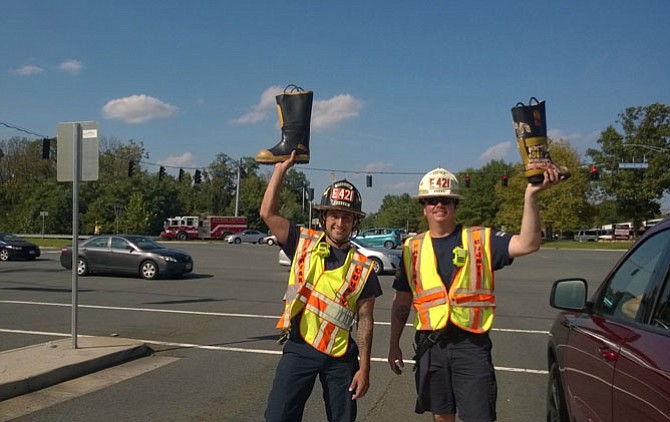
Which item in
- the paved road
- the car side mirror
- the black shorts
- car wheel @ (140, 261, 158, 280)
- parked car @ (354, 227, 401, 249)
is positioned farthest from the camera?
parked car @ (354, 227, 401, 249)

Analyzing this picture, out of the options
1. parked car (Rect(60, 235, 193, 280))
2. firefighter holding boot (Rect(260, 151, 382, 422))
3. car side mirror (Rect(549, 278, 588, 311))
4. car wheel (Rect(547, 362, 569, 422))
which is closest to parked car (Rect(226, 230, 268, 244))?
parked car (Rect(60, 235, 193, 280))

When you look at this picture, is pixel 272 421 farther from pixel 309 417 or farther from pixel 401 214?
pixel 401 214

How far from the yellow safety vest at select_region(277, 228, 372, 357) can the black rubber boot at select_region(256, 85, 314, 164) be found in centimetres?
54

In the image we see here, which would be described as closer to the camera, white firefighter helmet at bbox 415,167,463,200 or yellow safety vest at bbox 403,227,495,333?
yellow safety vest at bbox 403,227,495,333

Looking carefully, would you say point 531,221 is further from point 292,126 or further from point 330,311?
point 292,126

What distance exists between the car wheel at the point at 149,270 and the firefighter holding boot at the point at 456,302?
16.5 meters

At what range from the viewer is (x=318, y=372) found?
343 centimetres

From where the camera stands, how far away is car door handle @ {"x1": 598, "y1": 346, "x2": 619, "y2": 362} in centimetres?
272

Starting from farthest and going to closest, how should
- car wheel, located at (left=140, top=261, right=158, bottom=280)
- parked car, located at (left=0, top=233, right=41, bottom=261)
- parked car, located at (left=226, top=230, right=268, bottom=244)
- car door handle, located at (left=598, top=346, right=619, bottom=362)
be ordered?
parked car, located at (left=226, top=230, right=268, bottom=244) < parked car, located at (left=0, top=233, right=41, bottom=261) < car wheel, located at (left=140, top=261, right=158, bottom=280) < car door handle, located at (left=598, top=346, right=619, bottom=362)

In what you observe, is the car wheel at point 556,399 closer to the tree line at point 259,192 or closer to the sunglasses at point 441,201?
the sunglasses at point 441,201

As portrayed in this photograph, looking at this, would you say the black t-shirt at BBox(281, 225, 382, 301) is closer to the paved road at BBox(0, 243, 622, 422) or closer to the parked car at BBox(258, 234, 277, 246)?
the paved road at BBox(0, 243, 622, 422)

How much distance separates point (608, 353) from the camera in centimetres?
284

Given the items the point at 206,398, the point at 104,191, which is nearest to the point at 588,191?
the point at 104,191

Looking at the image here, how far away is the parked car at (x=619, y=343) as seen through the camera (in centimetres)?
228
